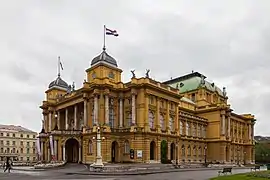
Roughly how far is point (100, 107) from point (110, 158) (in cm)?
1074

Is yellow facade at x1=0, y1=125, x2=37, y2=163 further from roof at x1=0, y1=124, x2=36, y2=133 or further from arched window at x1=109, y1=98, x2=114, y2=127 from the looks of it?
arched window at x1=109, y1=98, x2=114, y2=127

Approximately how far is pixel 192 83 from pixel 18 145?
85566mm

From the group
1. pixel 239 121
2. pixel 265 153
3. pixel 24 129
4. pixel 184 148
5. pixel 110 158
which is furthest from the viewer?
pixel 24 129

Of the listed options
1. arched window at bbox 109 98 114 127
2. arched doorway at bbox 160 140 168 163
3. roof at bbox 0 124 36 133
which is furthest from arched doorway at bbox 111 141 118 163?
roof at bbox 0 124 36 133

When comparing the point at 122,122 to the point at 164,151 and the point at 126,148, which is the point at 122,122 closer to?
the point at 126,148

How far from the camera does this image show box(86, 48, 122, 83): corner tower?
3164 inches

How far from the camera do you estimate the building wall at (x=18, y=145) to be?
15550 centimetres

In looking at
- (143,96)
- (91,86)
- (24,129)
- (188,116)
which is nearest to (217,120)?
(188,116)

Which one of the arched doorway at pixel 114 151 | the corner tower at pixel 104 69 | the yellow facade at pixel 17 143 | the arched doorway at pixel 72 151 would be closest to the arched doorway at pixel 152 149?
the arched doorway at pixel 114 151

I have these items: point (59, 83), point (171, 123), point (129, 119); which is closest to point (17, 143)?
point (59, 83)

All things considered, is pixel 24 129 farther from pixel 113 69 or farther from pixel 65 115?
pixel 113 69

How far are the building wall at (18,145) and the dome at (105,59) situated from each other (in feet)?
287

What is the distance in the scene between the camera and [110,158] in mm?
75062

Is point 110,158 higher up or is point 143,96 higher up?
point 143,96
